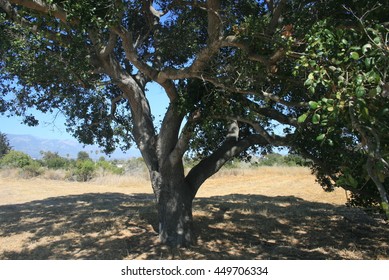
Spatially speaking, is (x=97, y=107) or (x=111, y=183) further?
(x=111, y=183)

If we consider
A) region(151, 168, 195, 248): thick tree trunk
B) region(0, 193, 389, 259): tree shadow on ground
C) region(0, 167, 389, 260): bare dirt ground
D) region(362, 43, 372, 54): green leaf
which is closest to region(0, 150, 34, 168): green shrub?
region(0, 167, 389, 260): bare dirt ground

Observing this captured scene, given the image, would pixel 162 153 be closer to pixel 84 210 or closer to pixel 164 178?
pixel 164 178

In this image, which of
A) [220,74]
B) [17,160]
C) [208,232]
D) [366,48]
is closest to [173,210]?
[208,232]

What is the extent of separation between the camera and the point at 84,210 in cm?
1092

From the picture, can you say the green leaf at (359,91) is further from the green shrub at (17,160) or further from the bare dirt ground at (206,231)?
the green shrub at (17,160)

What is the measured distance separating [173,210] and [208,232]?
54.6 inches

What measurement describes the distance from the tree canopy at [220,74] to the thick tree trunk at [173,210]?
0.03 metres

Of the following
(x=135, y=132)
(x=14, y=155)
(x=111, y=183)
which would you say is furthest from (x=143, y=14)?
(x=14, y=155)

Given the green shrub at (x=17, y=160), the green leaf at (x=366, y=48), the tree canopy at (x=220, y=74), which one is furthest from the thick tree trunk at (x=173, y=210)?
the green shrub at (x=17, y=160)

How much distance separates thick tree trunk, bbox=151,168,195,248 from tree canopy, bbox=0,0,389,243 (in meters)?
0.03

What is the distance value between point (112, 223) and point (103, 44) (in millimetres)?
4362

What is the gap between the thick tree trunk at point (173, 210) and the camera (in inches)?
291

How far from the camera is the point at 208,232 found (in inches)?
330

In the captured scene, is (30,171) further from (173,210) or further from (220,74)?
(220,74)
